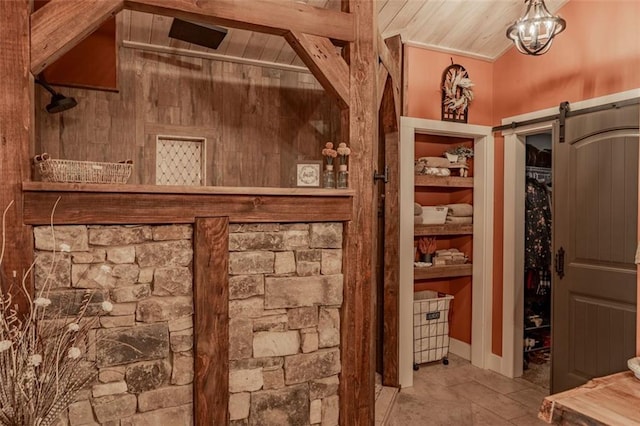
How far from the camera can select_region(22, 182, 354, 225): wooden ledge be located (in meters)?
1.80

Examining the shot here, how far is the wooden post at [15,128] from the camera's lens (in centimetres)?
175

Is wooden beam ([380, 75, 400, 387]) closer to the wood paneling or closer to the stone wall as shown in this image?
the wood paneling

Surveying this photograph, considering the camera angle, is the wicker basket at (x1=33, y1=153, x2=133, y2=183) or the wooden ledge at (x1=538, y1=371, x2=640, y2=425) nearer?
the wooden ledge at (x1=538, y1=371, x2=640, y2=425)

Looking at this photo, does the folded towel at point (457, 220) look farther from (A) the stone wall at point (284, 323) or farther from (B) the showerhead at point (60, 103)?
(B) the showerhead at point (60, 103)

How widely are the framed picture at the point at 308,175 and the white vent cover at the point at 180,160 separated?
3.29ft

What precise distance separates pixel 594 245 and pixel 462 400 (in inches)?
61.9

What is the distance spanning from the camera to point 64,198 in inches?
71.4

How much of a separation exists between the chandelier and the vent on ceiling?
1944 millimetres

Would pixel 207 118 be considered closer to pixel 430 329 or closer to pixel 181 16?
pixel 181 16

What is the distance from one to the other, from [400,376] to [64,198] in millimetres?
2889

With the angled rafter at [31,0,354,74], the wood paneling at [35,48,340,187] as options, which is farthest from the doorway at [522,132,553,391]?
the angled rafter at [31,0,354,74]

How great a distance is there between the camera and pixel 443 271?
3.98 m

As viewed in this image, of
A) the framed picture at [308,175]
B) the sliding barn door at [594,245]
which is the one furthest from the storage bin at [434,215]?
the framed picture at [308,175]

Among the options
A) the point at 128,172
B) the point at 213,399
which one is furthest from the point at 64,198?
the point at 213,399
